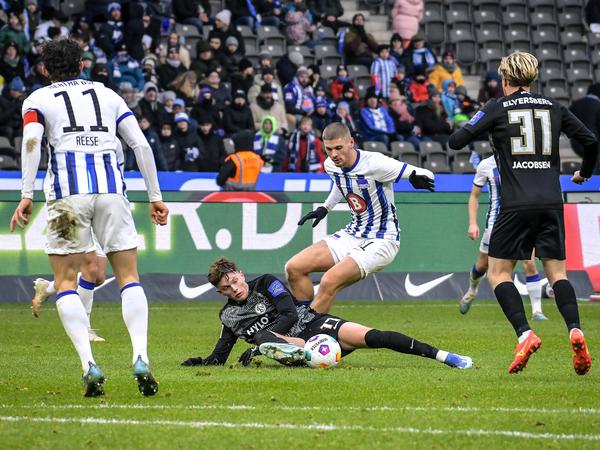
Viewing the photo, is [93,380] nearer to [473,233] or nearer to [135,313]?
[135,313]

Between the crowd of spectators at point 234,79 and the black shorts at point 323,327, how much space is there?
39.2 feet

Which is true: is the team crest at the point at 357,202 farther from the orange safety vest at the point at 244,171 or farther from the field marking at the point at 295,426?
the orange safety vest at the point at 244,171

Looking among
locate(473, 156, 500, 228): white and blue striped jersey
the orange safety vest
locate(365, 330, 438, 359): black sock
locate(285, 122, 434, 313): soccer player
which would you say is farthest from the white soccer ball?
the orange safety vest

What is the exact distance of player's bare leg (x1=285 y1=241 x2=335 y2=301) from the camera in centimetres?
1114

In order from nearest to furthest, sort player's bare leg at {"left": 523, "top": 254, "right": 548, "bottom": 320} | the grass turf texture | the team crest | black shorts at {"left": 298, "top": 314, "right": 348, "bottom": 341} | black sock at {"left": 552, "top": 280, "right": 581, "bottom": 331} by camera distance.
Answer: the grass turf texture, black sock at {"left": 552, "top": 280, "right": 581, "bottom": 331}, black shorts at {"left": 298, "top": 314, "right": 348, "bottom": 341}, the team crest, player's bare leg at {"left": 523, "top": 254, "right": 548, "bottom": 320}

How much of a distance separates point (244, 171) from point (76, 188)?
1196 cm

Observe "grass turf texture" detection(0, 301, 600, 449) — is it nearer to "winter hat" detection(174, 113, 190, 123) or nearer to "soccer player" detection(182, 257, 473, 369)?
"soccer player" detection(182, 257, 473, 369)

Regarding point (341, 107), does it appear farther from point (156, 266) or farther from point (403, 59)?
point (156, 266)

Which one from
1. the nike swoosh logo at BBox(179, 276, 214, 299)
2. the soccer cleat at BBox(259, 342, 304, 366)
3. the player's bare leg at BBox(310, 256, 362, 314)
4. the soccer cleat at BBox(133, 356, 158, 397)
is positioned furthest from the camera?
the nike swoosh logo at BBox(179, 276, 214, 299)

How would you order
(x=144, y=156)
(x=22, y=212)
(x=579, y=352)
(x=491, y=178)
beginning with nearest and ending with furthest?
(x=22, y=212)
(x=144, y=156)
(x=579, y=352)
(x=491, y=178)

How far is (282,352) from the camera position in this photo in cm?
951

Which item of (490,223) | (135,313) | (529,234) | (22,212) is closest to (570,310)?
(529,234)

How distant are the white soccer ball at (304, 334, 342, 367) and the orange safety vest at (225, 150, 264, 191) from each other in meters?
10.2

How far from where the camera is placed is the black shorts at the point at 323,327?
9773mm
